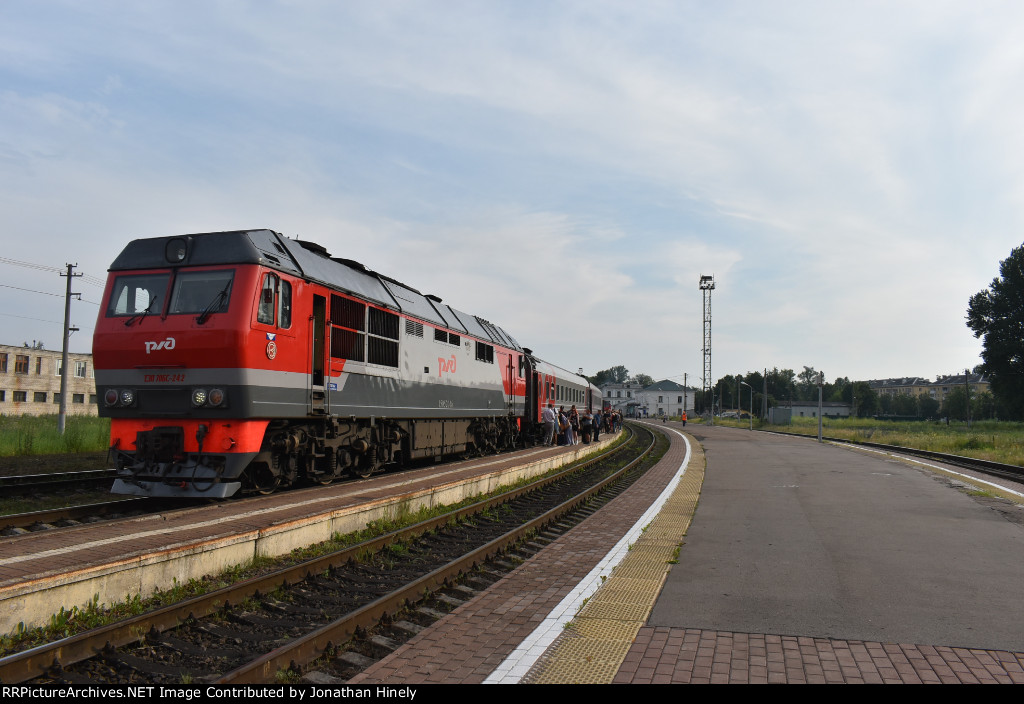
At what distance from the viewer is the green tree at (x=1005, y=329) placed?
65844 mm

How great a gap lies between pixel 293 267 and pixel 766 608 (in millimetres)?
7818

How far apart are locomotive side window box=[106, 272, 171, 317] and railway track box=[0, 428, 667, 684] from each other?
15.9 feet

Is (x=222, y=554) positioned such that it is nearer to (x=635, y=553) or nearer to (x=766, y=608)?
(x=635, y=553)

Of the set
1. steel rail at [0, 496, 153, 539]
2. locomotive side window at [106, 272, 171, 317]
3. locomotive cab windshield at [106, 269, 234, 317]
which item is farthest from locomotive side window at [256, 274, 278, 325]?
steel rail at [0, 496, 153, 539]

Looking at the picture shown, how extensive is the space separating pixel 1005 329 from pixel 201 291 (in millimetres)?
77955

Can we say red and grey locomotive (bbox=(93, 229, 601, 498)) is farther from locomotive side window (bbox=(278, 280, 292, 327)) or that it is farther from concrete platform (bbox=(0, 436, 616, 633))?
Result: concrete platform (bbox=(0, 436, 616, 633))

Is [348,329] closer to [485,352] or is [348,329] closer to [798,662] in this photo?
[485,352]

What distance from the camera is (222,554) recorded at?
687cm

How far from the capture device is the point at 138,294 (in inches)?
394

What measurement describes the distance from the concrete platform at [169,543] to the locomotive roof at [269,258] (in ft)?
11.0

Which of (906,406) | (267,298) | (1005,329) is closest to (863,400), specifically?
(906,406)

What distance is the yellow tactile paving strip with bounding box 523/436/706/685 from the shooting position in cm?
445

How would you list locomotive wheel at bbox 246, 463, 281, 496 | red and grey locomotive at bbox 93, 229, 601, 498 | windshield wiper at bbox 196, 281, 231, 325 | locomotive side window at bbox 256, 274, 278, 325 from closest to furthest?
red and grey locomotive at bbox 93, 229, 601, 498 → windshield wiper at bbox 196, 281, 231, 325 → locomotive side window at bbox 256, 274, 278, 325 → locomotive wheel at bbox 246, 463, 281, 496
